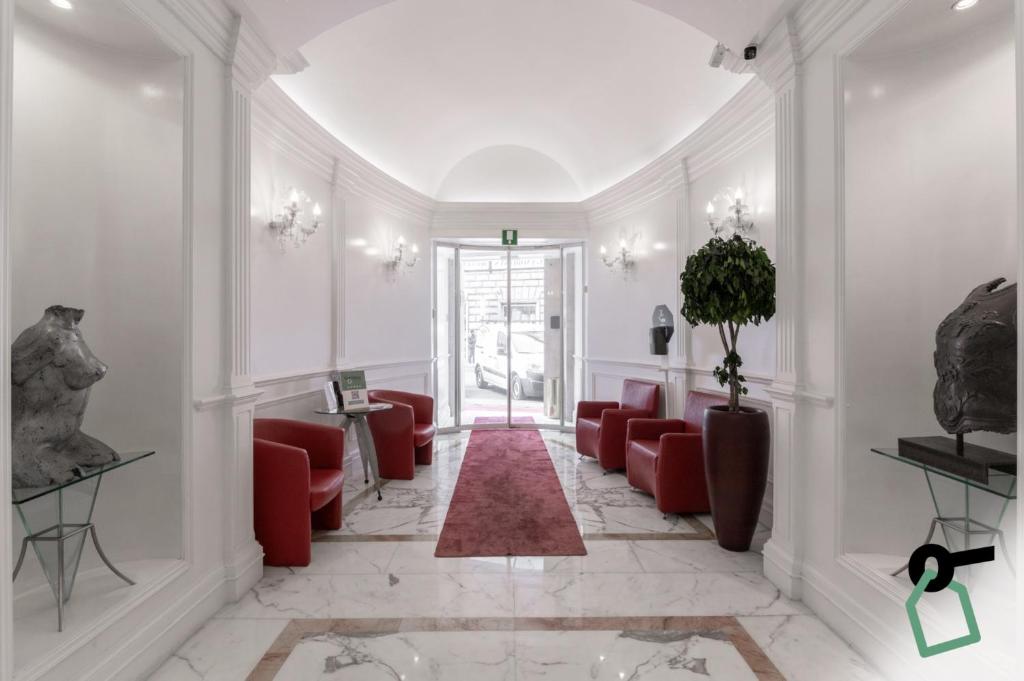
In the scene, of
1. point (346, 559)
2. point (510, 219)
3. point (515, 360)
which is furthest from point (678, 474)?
point (510, 219)

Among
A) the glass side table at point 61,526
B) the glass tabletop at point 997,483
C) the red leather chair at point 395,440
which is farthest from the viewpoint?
the red leather chair at point 395,440

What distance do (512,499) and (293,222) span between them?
9.53 ft

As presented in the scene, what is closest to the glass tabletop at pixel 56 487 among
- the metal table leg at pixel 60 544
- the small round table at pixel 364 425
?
the metal table leg at pixel 60 544

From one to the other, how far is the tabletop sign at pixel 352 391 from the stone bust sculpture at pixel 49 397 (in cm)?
226

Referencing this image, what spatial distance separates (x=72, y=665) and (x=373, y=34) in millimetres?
4234

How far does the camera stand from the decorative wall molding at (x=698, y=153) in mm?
3596

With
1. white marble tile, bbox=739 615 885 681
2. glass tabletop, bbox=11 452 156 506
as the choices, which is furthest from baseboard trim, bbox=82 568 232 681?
Result: white marble tile, bbox=739 615 885 681

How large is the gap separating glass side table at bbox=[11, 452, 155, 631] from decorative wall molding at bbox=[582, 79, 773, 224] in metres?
4.28

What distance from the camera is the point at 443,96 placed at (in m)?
5.07

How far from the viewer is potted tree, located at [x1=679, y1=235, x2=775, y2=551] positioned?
3047 mm

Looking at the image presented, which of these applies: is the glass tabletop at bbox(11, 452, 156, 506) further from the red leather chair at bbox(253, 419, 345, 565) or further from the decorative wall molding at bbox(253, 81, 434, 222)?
the decorative wall molding at bbox(253, 81, 434, 222)

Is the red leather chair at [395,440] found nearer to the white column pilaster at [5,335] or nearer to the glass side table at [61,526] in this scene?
the glass side table at [61,526]

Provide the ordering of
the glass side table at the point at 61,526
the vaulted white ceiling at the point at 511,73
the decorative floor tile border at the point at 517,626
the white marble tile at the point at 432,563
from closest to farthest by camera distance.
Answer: the glass side table at the point at 61,526 → the decorative floor tile border at the point at 517,626 → the vaulted white ceiling at the point at 511,73 → the white marble tile at the point at 432,563

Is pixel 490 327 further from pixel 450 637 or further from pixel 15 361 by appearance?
pixel 15 361
